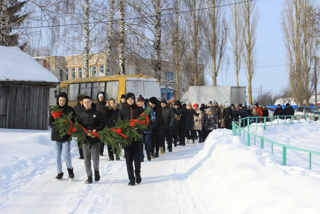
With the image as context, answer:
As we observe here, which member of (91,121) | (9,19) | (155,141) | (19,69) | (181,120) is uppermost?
(9,19)

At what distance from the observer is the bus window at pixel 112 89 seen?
20.9 meters

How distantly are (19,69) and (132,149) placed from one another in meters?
12.0

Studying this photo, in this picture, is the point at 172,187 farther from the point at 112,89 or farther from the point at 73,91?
the point at 73,91

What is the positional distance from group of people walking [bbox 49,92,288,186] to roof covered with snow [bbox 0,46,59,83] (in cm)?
632

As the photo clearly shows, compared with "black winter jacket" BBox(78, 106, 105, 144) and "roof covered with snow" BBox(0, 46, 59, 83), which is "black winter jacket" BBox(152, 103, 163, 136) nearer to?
"black winter jacket" BBox(78, 106, 105, 144)

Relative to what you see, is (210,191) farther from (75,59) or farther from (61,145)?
(75,59)

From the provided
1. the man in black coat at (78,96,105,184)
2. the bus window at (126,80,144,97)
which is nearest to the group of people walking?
the man in black coat at (78,96,105,184)

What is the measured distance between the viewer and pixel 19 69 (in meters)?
17.4

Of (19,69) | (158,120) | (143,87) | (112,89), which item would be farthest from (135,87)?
(158,120)

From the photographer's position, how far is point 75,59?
5928cm

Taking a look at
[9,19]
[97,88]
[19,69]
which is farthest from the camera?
[97,88]

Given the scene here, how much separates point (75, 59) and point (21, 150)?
50352mm

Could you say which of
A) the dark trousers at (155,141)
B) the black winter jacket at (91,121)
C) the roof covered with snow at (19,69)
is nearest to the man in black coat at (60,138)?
the black winter jacket at (91,121)

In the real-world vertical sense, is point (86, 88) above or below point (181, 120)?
above
